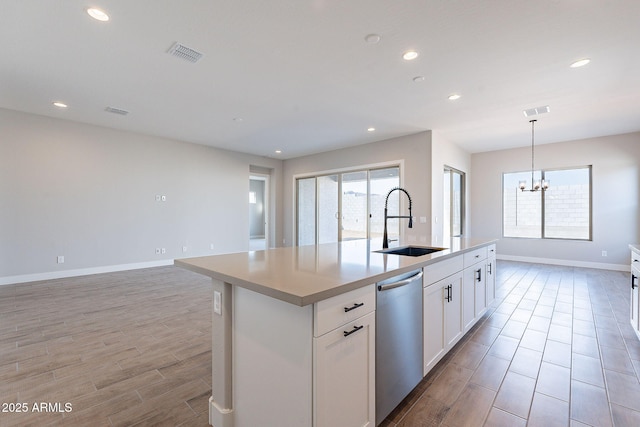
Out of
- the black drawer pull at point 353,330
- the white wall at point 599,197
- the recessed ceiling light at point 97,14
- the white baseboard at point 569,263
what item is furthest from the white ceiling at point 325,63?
the white baseboard at point 569,263

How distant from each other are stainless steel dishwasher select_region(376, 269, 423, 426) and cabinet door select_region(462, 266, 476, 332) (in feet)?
2.92

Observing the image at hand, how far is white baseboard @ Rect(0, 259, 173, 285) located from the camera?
447 cm

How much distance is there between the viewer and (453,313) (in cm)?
228

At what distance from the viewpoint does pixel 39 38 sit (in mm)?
2529

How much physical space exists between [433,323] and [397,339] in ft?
1.80

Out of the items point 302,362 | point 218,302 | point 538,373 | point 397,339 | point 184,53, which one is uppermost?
point 184,53

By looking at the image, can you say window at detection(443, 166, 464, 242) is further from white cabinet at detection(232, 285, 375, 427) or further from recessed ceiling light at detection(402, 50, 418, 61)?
white cabinet at detection(232, 285, 375, 427)

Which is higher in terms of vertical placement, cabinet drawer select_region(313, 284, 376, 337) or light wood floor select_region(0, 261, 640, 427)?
cabinet drawer select_region(313, 284, 376, 337)

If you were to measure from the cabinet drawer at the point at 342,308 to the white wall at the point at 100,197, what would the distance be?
19.1 feet

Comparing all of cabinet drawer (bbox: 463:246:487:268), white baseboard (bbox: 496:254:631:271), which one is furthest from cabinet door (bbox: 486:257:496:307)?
white baseboard (bbox: 496:254:631:271)

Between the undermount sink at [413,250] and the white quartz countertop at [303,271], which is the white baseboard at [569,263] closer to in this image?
the undermount sink at [413,250]

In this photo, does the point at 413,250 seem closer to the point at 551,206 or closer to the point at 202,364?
the point at 202,364

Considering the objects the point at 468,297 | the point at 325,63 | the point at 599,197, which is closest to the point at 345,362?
the point at 468,297

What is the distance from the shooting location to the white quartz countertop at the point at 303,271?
112 cm
